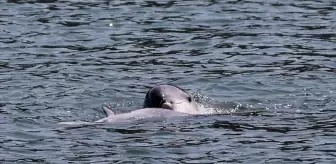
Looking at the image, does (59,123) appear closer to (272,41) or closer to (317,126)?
(317,126)

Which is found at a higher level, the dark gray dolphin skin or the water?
the dark gray dolphin skin

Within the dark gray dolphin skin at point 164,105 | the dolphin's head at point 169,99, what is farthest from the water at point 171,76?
the dolphin's head at point 169,99

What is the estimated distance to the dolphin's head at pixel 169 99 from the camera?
528 inches

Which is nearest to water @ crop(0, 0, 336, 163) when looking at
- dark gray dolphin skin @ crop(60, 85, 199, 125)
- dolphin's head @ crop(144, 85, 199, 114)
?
dark gray dolphin skin @ crop(60, 85, 199, 125)

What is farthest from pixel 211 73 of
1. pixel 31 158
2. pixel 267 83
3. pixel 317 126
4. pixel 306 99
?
pixel 31 158

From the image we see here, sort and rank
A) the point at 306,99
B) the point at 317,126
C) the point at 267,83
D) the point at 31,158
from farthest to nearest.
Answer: the point at 267,83, the point at 306,99, the point at 317,126, the point at 31,158

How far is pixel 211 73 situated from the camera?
16391mm

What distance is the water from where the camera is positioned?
11.8m

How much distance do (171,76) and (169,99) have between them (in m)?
2.93

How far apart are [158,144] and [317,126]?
2102 millimetres

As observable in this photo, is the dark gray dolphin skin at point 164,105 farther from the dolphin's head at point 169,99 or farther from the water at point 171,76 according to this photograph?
the water at point 171,76

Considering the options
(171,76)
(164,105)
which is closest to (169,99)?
(164,105)

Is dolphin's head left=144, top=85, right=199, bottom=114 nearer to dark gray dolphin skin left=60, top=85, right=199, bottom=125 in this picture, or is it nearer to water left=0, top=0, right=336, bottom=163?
dark gray dolphin skin left=60, top=85, right=199, bottom=125

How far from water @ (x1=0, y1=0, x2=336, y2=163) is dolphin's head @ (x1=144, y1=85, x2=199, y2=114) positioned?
425 millimetres
